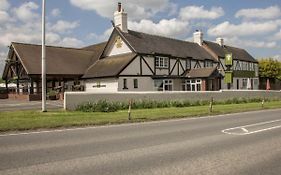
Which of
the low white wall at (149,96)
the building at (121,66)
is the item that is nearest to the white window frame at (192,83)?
the building at (121,66)

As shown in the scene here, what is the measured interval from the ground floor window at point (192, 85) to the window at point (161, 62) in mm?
3888

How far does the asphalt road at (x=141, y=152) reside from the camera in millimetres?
7289

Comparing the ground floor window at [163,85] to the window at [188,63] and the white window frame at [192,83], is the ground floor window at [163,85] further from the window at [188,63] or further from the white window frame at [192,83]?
the window at [188,63]

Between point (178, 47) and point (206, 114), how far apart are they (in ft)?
84.4

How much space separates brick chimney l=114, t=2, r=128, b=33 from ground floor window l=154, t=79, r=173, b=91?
23.2 feet

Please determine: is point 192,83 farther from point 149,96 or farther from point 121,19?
point 149,96

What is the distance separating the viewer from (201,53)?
50.2 m

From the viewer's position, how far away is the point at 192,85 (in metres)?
43.9

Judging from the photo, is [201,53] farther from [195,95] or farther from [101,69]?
[195,95]

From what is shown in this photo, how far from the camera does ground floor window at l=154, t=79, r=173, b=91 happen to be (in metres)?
40.9

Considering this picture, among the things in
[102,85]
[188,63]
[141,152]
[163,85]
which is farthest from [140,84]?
[141,152]

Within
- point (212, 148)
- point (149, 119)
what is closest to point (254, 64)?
point (149, 119)

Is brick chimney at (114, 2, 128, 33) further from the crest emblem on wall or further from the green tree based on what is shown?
the green tree

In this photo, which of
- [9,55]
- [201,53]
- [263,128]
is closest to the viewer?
[263,128]
